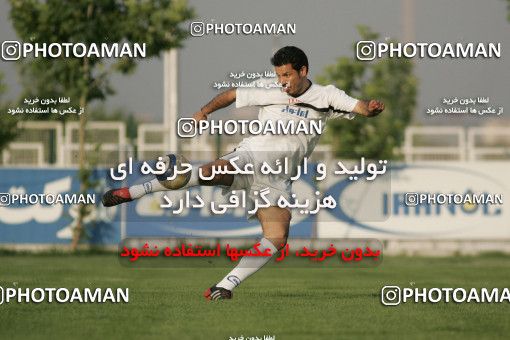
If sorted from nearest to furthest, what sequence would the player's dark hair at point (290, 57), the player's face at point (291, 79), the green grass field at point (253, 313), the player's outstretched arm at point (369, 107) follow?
the green grass field at point (253, 313), the player's outstretched arm at point (369, 107), the player's dark hair at point (290, 57), the player's face at point (291, 79)

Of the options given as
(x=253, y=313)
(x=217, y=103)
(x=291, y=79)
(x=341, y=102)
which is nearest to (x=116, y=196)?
(x=217, y=103)

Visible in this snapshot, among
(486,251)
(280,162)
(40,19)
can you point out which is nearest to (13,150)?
(40,19)

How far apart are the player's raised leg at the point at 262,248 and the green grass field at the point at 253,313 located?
170mm

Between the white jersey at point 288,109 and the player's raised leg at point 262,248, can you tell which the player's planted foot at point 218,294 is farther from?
the white jersey at point 288,109

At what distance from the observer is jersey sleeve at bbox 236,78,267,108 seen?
1212 centimetres

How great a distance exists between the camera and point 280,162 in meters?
12.2

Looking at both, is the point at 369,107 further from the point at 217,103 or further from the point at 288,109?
the point at 217,103

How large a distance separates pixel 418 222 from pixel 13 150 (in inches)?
401

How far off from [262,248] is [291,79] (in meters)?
1.76

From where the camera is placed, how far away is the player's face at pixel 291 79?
11.8m

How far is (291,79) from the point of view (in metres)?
11.9

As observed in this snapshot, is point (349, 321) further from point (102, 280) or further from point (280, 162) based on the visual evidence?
point (102, 280)

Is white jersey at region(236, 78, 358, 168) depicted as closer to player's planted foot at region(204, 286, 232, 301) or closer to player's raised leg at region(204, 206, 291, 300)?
player's raised leg at region(204, 206, 291, 300)

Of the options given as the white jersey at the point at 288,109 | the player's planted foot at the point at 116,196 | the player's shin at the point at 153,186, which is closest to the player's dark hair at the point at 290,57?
the white jersey at the point at 288,109
